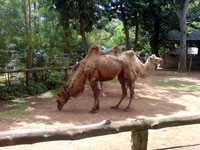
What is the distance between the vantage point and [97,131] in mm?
2318

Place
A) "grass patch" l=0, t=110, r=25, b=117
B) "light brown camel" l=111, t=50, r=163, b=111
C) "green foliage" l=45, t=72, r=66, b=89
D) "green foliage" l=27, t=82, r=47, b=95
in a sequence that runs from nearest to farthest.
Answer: "grass patch" l=0, t=110, r=25, b=117 < "light brown camel" l=111, t=50, r=163, b=111 < "green foliage" l=27, t=82, r=47, b=95 < "green foliage" l=45, t=72, r=66, b=89

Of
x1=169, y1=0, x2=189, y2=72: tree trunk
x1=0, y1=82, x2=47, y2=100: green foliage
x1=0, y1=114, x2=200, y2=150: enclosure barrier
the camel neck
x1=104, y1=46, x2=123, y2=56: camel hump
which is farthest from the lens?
x1=169, y1=0, x2=189, y2=72: tree trunk

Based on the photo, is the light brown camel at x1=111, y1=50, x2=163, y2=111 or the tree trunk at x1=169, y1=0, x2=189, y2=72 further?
the tree trunk at x1=169, y1=0, x2=189, y2=72

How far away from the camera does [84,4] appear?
35.0 ft

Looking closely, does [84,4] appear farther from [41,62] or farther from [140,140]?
[140,140]

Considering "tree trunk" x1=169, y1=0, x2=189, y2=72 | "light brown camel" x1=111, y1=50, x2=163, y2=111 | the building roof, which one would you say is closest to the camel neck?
"light brown camel" x1=111, y1=50, x2=163, y2=111

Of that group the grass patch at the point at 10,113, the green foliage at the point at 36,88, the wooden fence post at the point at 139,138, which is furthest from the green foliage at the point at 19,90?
the wooden fence post at the point at 139,138

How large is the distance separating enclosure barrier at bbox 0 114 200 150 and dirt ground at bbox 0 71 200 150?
66 centimetres

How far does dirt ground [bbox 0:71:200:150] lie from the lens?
3.64 metres

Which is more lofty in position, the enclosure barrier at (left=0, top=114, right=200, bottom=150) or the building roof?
the building roof

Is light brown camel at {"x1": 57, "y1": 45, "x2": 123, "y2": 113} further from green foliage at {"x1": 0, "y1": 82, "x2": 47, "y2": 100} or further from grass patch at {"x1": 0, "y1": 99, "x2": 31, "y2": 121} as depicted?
green foliage at {"x1": 0, "y1": 82, "x2": 47, "y2": 100}

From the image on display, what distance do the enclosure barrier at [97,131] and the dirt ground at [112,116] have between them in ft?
2.18

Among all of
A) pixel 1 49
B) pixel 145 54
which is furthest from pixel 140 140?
pixel 145 54

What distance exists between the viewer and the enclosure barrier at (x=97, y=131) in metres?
2.01
